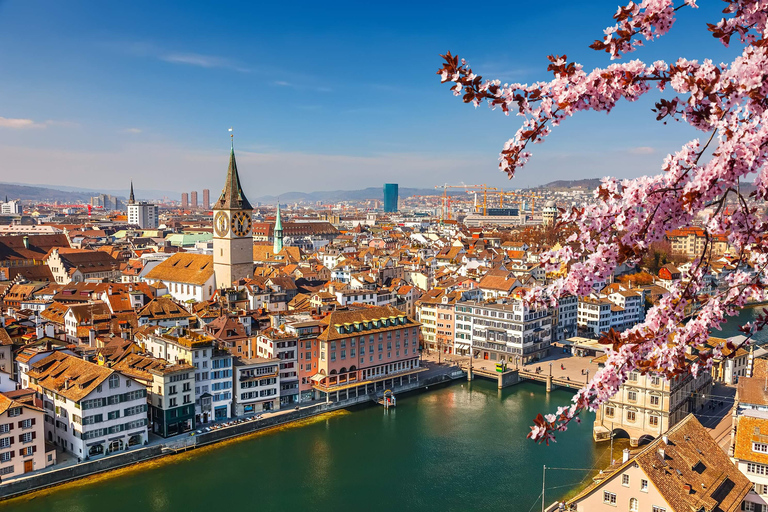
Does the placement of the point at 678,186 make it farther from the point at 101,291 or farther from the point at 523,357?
the point at 101,291

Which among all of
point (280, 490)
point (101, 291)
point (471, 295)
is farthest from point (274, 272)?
point (280, 490)

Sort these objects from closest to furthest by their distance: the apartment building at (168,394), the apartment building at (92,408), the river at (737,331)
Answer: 1. the apartment building at (92,408)
2. the apartment building at (168,394)
3. the river at (737,331)

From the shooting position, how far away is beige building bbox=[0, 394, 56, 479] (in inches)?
642

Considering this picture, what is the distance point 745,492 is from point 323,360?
15.0 meters

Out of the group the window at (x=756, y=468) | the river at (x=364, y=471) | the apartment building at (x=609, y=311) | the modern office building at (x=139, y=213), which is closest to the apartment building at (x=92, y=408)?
the river at (x=364, y=471)

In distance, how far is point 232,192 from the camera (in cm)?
3569

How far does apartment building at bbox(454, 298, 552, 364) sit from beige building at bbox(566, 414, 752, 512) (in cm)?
1540

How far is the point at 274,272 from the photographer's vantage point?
4122cm

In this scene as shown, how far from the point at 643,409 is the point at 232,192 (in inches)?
973

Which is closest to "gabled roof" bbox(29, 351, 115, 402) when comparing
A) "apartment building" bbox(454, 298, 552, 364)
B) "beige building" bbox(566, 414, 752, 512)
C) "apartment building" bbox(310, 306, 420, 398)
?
"apartment building" bbox(310, 306, 420, 398)

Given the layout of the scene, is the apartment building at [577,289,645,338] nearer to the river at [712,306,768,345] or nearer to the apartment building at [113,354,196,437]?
the river at [712,306,768,345]

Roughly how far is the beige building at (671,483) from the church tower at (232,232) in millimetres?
26253

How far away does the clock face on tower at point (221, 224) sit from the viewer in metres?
35.4

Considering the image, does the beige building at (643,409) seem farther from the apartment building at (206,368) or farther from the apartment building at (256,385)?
the apartment building at (206,368)
